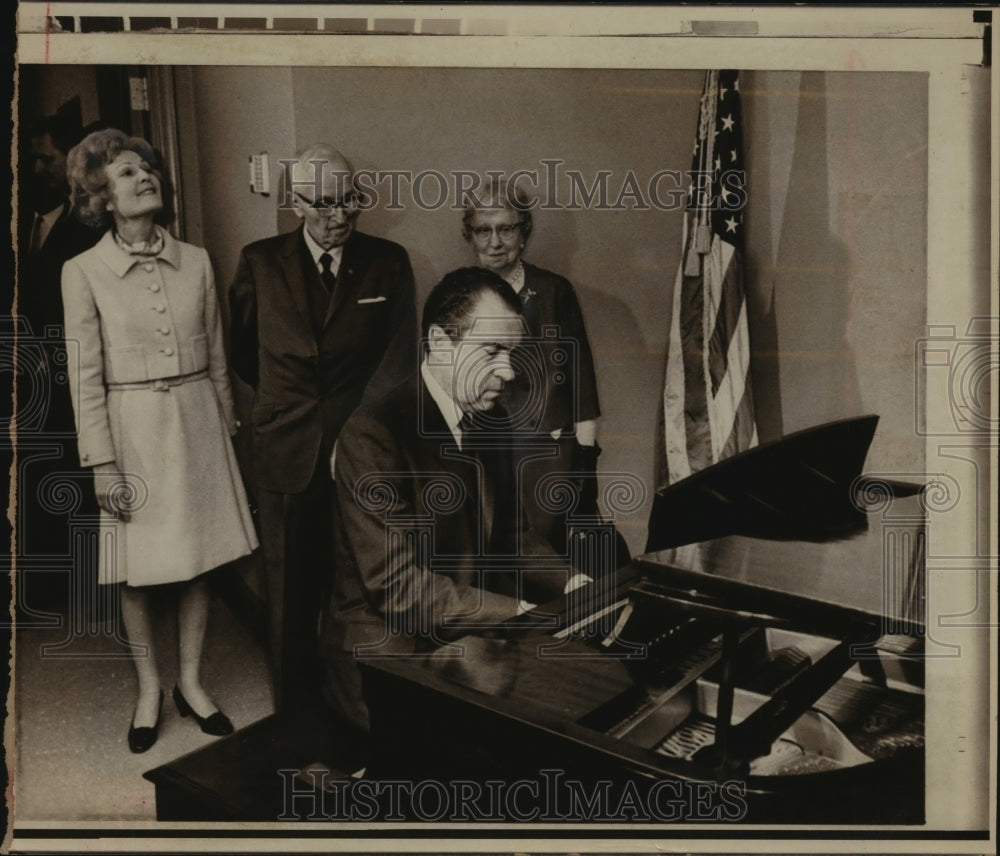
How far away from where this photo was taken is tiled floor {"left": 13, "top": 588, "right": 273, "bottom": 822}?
8.71ft

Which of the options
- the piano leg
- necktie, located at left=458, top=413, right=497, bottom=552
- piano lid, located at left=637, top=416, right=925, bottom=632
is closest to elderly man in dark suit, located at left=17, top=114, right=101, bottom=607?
necktie, located at left=458, top=413, right=497, bottom=552

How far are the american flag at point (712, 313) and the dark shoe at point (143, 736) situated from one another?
160 centimetres

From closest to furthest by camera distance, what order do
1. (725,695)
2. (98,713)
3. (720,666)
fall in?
(725,695) → (720,666) → (98,713)

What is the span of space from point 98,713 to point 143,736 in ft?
0.48

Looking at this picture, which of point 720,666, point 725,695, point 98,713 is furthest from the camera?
point 98,713

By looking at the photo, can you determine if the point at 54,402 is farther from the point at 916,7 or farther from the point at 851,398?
the point at 916,7

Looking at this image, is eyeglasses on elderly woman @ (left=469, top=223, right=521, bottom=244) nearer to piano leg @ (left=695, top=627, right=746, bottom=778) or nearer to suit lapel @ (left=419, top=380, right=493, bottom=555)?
suit lapel @ (left=419, top=380, right=493, bottom=555)

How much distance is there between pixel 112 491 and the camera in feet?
8.59

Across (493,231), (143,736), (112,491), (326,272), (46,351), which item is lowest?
(143,736)

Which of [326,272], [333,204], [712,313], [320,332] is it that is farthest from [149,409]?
[712,313]

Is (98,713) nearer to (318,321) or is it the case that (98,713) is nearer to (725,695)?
(318,321)

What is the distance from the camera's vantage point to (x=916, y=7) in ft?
8.61

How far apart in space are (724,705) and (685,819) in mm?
580

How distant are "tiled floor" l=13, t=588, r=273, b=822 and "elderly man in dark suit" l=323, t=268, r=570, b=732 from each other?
1.04ft
